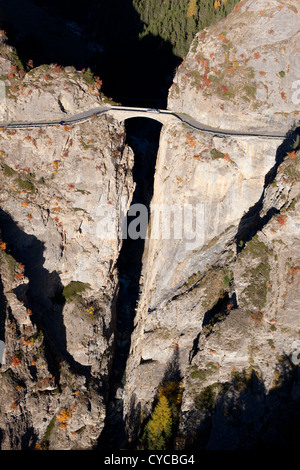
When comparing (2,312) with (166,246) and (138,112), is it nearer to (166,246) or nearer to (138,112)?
(166,246)

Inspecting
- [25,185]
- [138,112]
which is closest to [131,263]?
[25,185]

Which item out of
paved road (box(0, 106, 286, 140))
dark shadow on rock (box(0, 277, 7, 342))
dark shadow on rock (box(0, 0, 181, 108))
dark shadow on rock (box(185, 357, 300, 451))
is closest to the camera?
dark shadow on rock (box(185, 357, 300, 451))

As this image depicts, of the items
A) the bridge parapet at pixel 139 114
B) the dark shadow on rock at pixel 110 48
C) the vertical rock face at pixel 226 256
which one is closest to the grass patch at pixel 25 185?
the bridge parapet at pixel 139 114

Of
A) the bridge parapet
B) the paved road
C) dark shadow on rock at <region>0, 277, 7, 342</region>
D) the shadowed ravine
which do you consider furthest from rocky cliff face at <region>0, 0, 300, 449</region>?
the shadowed ravine

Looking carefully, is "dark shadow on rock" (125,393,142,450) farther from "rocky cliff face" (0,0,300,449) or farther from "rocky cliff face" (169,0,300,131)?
"rocky cliff face" (169,0,300,131)
